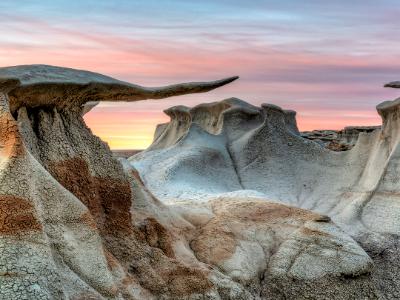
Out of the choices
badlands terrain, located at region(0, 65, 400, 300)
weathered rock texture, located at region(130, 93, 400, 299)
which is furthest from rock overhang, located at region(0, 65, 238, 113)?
weathered rock texture, located at region(130, 93, 400, 299)

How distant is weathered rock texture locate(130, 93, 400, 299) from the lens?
7.61 m

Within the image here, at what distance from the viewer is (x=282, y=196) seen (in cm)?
1459

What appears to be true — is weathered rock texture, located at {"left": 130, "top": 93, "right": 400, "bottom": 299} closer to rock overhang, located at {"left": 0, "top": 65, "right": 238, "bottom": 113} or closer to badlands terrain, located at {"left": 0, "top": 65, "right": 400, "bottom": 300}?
badlands terrain, located at {"left": 0, "top": 65, "right": 400, "bottom": 300}

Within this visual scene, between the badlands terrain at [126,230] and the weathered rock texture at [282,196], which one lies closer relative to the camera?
the badlands terrain at [126,230]

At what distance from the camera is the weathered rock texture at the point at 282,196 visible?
761 cm

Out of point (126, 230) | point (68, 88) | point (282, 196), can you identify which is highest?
point (68, 88)

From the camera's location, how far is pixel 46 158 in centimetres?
659

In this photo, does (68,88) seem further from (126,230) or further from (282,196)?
(282,196)

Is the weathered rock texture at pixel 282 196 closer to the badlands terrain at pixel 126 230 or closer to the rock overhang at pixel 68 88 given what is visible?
the badlands terrain at pixel 126 230

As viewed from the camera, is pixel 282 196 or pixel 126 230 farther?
pixel 282 196

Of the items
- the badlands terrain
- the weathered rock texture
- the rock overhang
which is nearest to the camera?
the badlands terrain

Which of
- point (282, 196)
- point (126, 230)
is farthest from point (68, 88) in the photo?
point (282, 196)

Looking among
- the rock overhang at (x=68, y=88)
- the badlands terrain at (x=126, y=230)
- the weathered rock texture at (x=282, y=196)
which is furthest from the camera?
the weathered rock texture at (x=282, y=196)

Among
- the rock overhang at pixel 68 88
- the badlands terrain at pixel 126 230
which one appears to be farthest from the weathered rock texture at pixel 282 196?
the rock overhang at pixel 68 88
